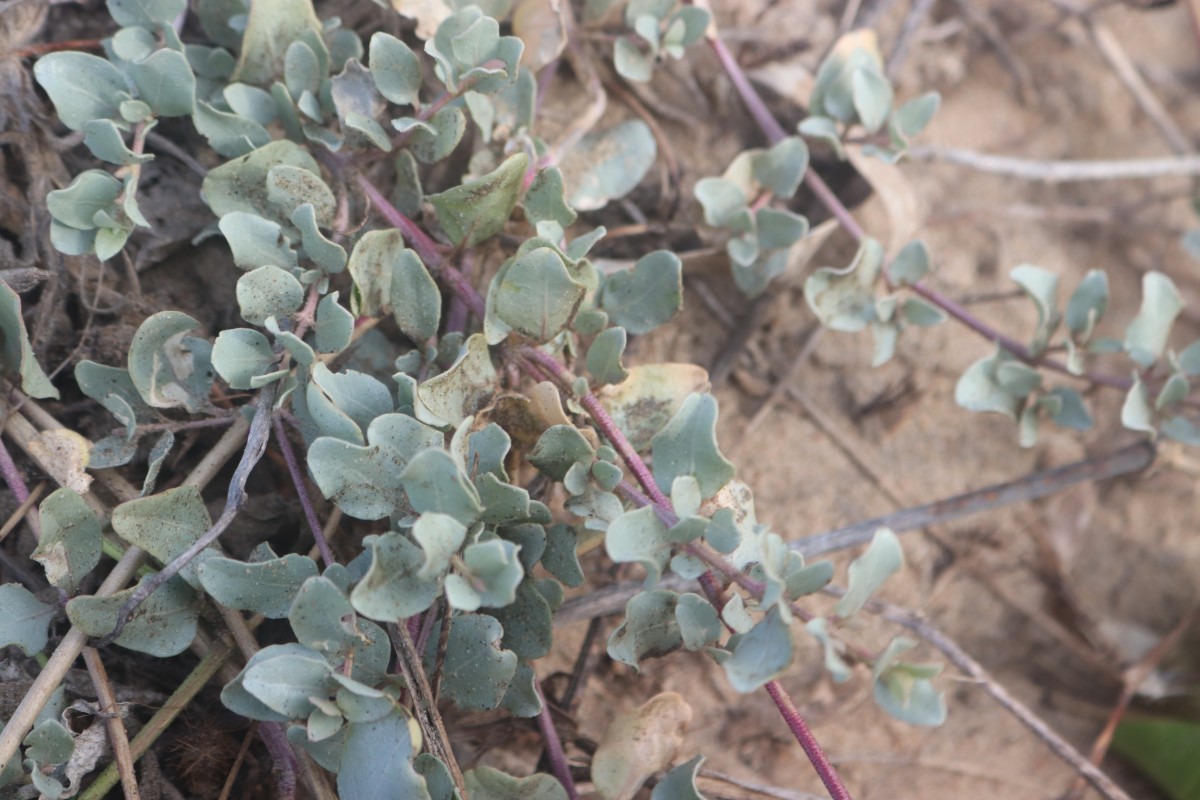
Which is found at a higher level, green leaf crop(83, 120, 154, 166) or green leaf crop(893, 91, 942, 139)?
green leaf crop(83, 120, 154, 166)

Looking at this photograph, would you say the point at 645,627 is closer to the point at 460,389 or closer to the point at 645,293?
the point at 460,389

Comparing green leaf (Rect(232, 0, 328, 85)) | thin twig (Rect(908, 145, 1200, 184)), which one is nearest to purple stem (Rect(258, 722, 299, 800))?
green leaf (Rect(232, 0, 328, 85))

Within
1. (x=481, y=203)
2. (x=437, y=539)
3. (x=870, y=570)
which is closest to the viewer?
(x=437, y=539)

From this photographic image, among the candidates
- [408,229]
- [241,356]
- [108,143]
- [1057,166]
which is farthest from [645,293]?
[1057,166]

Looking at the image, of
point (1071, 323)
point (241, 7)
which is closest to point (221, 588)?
point (241, 7)

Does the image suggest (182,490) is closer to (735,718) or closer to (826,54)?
(735,718)

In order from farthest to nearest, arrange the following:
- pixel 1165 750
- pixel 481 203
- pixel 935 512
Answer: pixel 1165 750
pixel 935 512
pixel 481 203

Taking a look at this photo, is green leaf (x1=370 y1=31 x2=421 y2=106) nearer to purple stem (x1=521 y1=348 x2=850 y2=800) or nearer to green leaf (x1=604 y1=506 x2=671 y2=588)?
purple stem (x1=521 y1=348 x2=850 y2=800)
